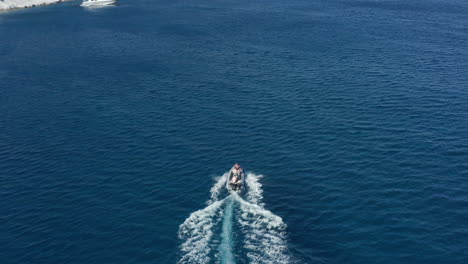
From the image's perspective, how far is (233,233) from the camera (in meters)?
72.3

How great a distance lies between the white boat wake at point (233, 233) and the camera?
6738 centimetres

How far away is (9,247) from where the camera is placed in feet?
239

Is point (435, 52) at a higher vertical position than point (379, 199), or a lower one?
higher

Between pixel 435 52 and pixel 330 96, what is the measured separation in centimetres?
5927

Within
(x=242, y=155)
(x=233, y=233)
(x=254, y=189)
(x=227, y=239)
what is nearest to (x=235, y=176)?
(x=254, y=189)

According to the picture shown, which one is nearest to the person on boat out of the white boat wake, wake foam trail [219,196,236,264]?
the white boat wake

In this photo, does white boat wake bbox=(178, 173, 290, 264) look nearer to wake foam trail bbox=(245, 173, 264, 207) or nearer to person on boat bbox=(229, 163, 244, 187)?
wake foam trail bbox=(245, 173, 264, 207)

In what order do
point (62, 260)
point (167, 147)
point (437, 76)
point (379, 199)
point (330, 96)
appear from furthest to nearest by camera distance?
point (437, 76)
point (330, 96)
point (167, 147)
point (379, 199)
point (62, 260)

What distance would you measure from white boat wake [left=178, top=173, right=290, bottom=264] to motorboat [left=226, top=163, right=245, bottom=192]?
1493 millimetres

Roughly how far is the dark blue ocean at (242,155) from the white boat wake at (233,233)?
0.91ft

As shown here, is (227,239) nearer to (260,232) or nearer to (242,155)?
(260,232)

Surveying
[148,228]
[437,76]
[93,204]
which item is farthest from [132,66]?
[437,76]

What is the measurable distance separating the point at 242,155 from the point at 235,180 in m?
15.4

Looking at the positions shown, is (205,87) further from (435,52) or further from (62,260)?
(435,52)
